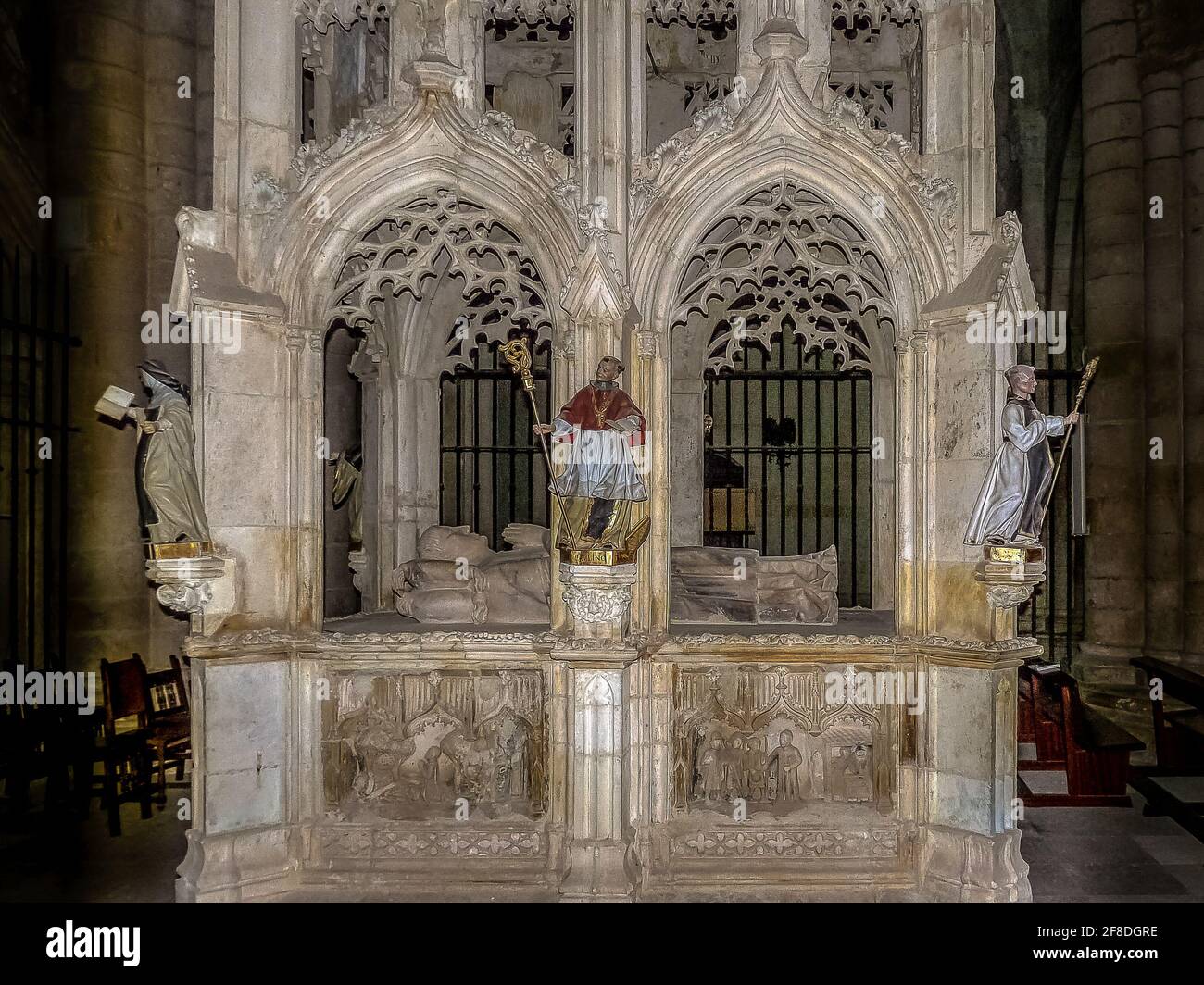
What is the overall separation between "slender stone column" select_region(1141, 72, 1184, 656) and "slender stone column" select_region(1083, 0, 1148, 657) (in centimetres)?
11

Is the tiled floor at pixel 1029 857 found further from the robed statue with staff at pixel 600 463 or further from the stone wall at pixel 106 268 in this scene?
the robed statue with staff at pixel 600 463

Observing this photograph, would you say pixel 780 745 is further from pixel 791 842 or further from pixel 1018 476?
pixel 1018 476

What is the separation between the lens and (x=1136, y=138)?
10.3 m

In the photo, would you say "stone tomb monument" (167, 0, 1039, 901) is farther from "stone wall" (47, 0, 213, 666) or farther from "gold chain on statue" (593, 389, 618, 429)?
"stone wall" (47, 0, 213, 666)

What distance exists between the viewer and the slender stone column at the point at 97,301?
9883 mm

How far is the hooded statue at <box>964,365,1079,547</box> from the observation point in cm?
605

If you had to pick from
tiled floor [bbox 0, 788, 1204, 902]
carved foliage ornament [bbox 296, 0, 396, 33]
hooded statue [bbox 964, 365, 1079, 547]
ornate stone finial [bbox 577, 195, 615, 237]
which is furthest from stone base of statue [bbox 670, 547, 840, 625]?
carved foliage ornament [bbox 296, 0, 396, 33]

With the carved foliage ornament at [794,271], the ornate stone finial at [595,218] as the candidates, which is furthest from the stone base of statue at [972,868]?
the ornate stone finial at [595,218]

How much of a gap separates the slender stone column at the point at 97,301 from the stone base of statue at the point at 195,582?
13.9 ft

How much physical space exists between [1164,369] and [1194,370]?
0.31 meters

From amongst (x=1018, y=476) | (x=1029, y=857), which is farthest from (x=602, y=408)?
(x=1029, y=857)

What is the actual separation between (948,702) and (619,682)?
230 cm
